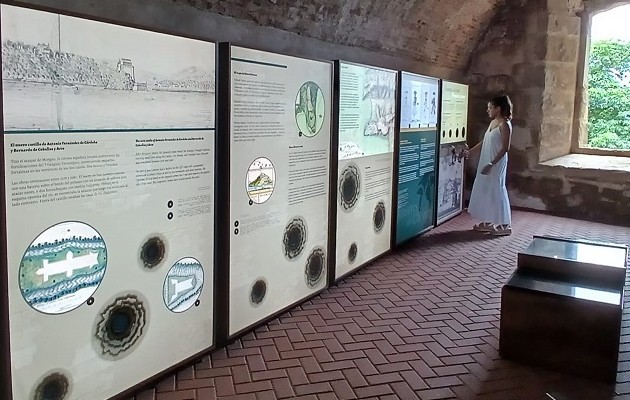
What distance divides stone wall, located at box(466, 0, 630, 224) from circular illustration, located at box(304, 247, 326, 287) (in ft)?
15.9

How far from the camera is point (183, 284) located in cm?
319

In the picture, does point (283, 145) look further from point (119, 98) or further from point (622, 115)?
point (622, 115)

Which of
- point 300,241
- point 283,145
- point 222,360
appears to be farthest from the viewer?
point 300,241

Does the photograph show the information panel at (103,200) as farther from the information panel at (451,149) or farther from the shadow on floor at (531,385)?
the information panel at (451,149)

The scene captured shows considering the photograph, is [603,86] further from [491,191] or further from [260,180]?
[260,180]

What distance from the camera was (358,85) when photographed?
480cm

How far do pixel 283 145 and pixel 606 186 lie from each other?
18.4 feet

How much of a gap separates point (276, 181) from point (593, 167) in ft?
18.6

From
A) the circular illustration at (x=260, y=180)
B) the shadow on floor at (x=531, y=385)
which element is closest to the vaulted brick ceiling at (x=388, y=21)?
the circular illustration at (x=260, y=180)

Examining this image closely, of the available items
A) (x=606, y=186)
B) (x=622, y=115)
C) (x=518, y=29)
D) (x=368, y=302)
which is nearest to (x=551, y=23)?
(x=518, y=29)

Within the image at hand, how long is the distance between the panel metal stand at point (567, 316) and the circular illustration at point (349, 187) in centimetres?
150

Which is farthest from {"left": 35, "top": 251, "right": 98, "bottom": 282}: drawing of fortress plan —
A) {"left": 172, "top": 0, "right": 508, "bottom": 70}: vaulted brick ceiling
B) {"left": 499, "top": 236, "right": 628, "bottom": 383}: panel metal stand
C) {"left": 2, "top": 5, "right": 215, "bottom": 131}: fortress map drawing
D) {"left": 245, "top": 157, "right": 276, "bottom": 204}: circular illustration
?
{"left": 499, "top": 236, "right": 628, "bottom": 383}: panel metal stand

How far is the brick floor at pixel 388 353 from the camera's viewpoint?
3092mm

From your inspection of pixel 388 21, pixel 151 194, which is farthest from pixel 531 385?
pixel 388 21
